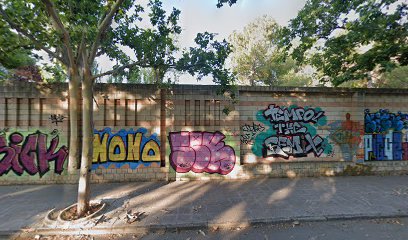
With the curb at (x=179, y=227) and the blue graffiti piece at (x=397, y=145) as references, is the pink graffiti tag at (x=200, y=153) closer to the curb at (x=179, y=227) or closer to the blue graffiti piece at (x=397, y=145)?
the curb at (x=179, y=227)

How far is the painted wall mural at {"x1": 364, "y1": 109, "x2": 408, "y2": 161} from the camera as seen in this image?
830cm

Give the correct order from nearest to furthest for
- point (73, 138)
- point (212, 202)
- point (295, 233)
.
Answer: point (295, 233), point (212, 202), point (73, 138)

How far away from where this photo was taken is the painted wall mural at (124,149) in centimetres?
709

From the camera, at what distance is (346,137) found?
26.8 feet

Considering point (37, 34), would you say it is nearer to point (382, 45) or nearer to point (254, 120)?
point (254, 120)

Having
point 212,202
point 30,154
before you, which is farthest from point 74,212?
point 30,154

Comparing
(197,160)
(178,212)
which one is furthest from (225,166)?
(178,212)

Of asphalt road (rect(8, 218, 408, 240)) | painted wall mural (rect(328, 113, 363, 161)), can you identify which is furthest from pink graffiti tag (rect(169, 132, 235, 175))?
painted wall mural (rect(328, 113, 363, 161))

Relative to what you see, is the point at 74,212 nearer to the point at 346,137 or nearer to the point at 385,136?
the point at 346,137

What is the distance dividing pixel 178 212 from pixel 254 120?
14.2ft

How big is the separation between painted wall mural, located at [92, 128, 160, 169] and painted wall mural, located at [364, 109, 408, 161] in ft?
25.7

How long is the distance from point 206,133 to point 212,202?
2659 millimetres

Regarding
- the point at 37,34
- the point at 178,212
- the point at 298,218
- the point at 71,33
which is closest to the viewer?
the point at 298,218

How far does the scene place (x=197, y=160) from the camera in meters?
7.40
